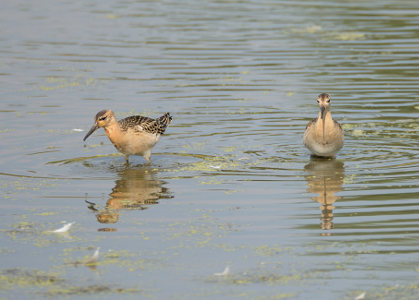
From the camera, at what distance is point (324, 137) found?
15195 mm

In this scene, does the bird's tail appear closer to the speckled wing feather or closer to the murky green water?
the speckled wing feather

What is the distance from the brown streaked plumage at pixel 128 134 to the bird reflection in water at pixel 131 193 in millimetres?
357

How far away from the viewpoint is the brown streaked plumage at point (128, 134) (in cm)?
1515

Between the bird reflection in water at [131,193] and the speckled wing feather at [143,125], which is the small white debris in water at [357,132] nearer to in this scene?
the speckled wing feather at [143,125]

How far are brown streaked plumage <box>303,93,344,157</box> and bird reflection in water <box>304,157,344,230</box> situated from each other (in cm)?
18

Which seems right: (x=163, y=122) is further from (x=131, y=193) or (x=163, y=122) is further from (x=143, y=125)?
(x=131, y=193)

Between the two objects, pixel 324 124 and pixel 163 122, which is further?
pixel 163 122

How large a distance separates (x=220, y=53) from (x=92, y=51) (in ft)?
10.9

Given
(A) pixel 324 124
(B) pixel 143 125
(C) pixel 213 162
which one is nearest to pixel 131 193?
(C) pixel 213 162

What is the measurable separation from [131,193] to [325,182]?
2757 mm

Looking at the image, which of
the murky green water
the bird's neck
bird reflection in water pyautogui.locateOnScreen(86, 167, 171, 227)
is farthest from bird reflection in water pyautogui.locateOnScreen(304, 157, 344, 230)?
bird reflection in water pyautogui.locateOnScreen(86, 167, 171, 227)

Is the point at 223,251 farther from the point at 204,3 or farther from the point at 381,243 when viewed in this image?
the point at 204,3

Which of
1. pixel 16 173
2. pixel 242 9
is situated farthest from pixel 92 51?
pixel 16 173

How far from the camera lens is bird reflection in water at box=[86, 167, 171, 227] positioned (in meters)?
12.1
